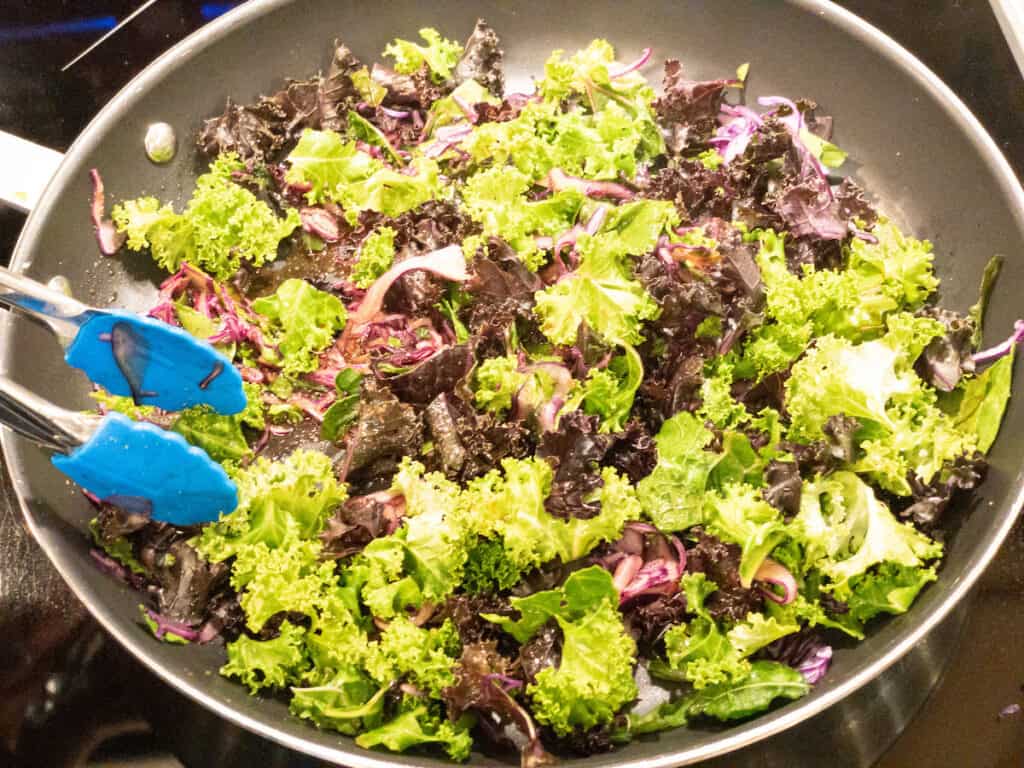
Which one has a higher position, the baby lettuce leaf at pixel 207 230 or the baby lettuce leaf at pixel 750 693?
the baby lettuce leaf at pixel 207 230

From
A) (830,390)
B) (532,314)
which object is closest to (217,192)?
(532,314)

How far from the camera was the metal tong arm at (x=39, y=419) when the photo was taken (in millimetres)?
1764

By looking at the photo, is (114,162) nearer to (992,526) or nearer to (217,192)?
(217,192)

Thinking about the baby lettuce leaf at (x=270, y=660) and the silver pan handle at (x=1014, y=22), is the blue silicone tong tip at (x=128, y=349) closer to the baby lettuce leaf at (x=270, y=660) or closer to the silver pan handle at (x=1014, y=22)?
the baby lettuce leaf at (x=270, y=660)

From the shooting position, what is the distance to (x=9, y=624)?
2217mm

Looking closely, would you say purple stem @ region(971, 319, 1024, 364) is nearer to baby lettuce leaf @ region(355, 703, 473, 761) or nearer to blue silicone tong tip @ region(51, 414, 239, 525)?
baby lettuce leaf @ region(355, 703, 473, 761)

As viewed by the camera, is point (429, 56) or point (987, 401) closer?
point (987, 401)

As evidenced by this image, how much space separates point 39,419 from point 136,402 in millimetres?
253

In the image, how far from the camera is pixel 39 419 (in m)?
1.77

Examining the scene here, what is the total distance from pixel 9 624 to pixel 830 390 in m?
1.97

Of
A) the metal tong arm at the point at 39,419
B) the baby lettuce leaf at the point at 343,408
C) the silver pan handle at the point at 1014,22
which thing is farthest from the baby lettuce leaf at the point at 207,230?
the silver pan handle at the point at 1014,22

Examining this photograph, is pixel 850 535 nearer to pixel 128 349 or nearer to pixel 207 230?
pixel 128 349

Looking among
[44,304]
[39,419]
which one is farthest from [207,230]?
[39,419]

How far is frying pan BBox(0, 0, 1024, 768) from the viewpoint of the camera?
5.85 feet
